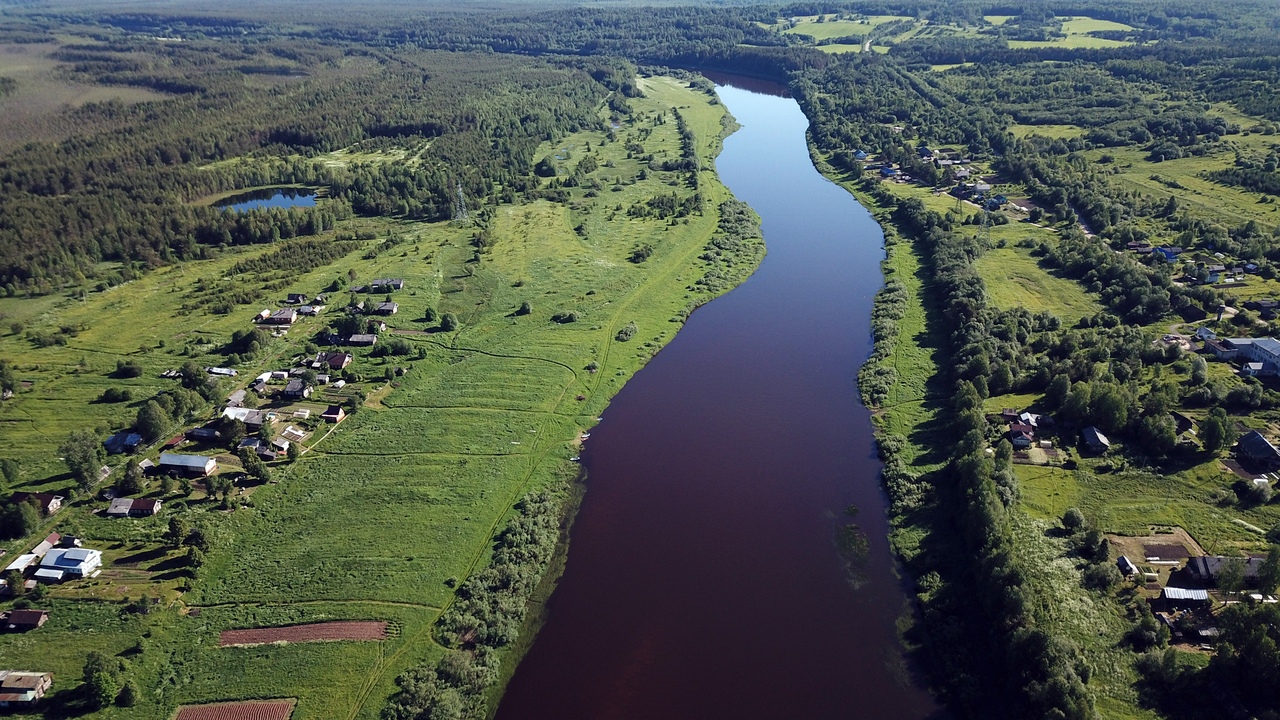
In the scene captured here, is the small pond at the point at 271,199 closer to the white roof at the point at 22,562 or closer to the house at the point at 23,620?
the white roof at the point at 22,562

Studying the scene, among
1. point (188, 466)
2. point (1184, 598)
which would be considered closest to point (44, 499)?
point (188, 466)

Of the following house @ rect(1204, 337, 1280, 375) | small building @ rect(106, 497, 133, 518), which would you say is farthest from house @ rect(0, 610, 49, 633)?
house @ rect(1204, 337, 1280, 375)

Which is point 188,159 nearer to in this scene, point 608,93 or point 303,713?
point 608,93

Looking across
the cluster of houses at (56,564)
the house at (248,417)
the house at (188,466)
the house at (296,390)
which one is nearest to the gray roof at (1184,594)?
the house at (188,466)

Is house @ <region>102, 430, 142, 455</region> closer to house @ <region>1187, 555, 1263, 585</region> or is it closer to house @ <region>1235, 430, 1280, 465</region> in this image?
house @ <region>1187, 555, 1263, 585</region>

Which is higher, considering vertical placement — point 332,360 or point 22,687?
point 332,360

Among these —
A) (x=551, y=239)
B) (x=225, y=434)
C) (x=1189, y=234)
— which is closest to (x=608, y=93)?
(x=551, y=239)

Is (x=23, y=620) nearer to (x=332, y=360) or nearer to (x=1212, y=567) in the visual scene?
(x=332, y=360)
